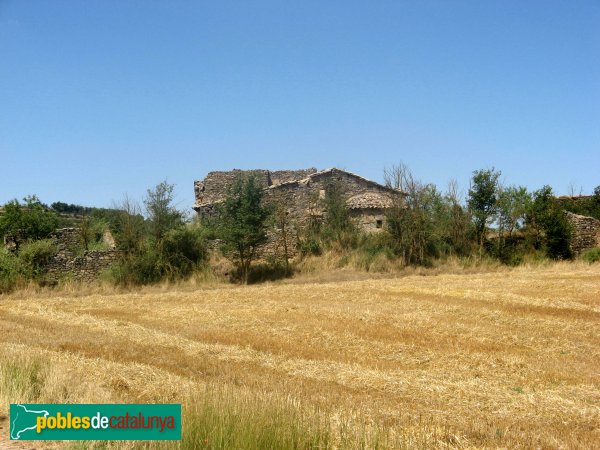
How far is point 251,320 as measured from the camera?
16.5 metres

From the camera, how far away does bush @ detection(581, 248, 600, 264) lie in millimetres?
28781

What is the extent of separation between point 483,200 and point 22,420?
29451 mm

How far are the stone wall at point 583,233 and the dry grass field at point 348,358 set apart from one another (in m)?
8.48

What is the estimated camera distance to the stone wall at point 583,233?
31156mm

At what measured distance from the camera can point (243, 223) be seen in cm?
2827

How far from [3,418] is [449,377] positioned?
280 inches

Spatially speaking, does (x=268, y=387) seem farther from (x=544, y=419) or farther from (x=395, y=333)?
(x=395, y=333)

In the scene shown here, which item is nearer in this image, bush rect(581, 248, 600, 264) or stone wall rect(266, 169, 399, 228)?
bush rect(581, 248, 600, 264)

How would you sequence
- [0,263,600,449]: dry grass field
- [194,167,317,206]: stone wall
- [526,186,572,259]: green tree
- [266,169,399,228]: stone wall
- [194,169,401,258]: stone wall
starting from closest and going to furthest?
[0,263,600,449]: dry grass field < [526,186,572,259]: green tree < [194,169,401,258]: stone wall < [266,169,399,228]: stone wall < [194,167,317,206]: stone wall

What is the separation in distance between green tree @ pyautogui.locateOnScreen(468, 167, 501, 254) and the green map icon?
28.5m

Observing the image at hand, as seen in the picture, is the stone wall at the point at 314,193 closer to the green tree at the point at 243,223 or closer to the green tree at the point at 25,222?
the green tree at the point at 243,223

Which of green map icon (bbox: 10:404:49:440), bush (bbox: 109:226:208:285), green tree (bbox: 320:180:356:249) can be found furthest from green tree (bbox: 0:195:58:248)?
green map icon (bbox: 10:404:49:440)

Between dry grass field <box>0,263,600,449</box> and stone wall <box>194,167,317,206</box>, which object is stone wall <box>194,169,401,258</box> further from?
dry grass field <box>0,263,600,449</box>

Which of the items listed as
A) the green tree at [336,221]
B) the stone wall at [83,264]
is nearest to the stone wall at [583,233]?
the green tree at [336,221]
